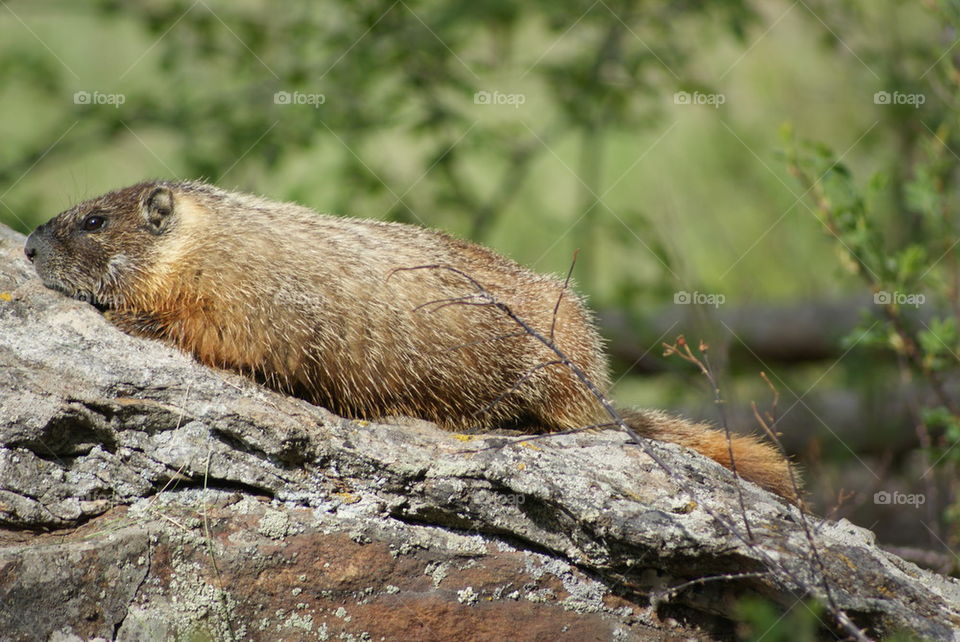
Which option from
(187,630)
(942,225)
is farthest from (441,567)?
(942,225)

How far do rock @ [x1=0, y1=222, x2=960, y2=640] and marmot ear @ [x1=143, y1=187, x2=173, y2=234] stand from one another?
116 centimetres

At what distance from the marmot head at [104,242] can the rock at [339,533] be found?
0.75m

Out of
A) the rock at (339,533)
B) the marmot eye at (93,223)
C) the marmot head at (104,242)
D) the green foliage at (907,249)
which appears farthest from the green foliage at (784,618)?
the marmot eye at (93,223)

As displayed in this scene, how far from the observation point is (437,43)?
1021 centimetres

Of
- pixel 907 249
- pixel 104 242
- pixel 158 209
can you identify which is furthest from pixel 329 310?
pixel 907 249

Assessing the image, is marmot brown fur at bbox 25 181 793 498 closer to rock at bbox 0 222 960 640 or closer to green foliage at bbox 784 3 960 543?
rock at bbox 0 222 960 640

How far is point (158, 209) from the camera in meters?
5.74

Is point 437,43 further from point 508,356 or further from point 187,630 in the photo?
point 187,630

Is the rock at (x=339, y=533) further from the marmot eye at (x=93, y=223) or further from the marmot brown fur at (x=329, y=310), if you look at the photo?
the marmot eye at (x=93, y=223)

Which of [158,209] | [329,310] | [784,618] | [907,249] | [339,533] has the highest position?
[158,209]

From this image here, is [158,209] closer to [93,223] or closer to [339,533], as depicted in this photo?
[93,223]

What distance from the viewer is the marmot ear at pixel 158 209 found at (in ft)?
18.7

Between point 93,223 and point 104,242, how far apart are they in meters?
0.18

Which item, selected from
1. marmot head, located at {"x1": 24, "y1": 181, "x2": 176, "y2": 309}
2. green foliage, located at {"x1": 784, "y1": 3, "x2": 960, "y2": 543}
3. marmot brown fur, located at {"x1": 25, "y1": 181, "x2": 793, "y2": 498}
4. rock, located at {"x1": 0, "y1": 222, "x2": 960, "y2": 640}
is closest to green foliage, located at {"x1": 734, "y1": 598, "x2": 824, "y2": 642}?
rock, located at {"x1": 0, "y1": 222, "x2": 960, "y2": 640}
